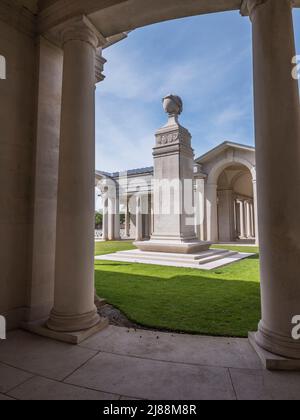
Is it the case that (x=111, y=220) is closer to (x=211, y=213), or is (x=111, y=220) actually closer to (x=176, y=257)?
(x=211, y=213)

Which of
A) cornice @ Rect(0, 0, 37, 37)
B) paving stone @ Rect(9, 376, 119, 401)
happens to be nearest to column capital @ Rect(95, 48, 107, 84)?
cornice @ Rect(0, 0, 37, 37)

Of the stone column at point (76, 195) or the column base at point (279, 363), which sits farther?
the stone column at point (76, 195)

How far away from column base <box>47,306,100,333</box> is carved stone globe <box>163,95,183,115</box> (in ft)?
47.2

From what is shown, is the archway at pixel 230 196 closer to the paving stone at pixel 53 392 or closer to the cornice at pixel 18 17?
the cornice at pixel 18 17

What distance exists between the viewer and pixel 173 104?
53.0 ft

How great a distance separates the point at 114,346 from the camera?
4250 mm

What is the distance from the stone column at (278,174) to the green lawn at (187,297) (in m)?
1.30

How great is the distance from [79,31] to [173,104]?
11793mm

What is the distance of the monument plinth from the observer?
15.2 meters

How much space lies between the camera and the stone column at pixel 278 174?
12.3ft

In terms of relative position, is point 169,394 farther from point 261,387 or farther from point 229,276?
point 229,276

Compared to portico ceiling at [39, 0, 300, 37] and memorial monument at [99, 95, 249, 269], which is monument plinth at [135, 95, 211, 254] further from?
portico ceiling at [39, 0, 300, 37]
